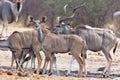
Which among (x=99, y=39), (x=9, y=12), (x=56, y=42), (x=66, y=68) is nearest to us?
(x=56, y=42)

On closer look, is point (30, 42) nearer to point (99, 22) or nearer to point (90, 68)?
point (90, 68)

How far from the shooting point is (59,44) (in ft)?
36.6

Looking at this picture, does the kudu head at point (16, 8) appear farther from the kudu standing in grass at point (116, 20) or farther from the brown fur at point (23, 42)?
the brown fur at point (23, 42)

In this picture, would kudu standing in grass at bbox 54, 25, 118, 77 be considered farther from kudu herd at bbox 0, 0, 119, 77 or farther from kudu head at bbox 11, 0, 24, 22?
kudu head at bbox 11, 0, 24, 22

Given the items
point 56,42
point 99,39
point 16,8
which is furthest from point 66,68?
point 16,8

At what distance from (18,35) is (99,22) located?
12808mm

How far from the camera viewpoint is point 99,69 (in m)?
13.0

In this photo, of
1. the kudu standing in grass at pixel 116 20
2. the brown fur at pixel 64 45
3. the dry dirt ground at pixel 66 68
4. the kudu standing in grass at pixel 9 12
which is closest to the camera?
the dry dirt ground at pixel 66 68

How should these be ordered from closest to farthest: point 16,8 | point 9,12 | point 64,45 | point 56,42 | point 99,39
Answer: point 64,45 → point 56,42 → point 99,39 → point 16,8 → point 9,12

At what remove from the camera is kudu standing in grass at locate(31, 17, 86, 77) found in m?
10.9

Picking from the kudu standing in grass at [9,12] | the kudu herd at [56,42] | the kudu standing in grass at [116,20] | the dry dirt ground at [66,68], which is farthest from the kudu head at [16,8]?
the kudu herd at [56,42]

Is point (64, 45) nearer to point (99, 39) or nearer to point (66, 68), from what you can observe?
point (99, 39)

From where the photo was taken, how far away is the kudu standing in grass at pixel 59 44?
35.9ft

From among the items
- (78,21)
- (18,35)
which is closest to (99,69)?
(18,35)
